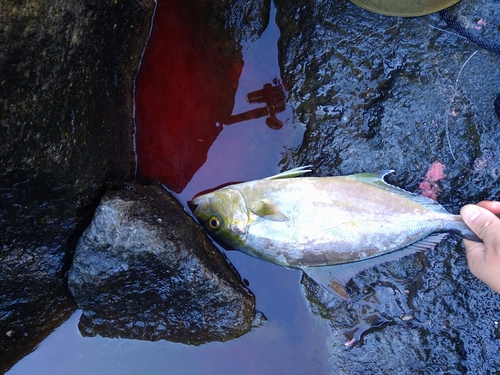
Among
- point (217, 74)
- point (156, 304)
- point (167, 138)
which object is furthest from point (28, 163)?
point (217, 74)

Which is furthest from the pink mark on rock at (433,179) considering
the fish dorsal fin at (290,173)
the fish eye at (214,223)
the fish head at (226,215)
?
the fish eye at (214,223)

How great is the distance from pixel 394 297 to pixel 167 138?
2101mm

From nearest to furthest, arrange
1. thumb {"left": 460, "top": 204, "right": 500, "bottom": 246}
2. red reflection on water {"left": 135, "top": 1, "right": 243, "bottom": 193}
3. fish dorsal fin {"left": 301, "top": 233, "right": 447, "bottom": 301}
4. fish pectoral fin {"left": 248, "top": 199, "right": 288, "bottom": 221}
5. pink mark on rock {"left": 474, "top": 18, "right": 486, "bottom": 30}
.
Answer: thumb {"left": 460, "top": 204, "right": 500, "bottom": 246} < fish pectoral fin {"left": 248, "top": 199, "right": 288, "bottom": 221} < fish dorsal fin {"left": 301, "top": 233, "right": 447, "bottom": 301} < pink mark on rock {"left": 474, "top": 18, "right": 486, "bottom": 30} < red reflection on water {"left": 135, "top": 1, "right": 243, "bottom": 193}

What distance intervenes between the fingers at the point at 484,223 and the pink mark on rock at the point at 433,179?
1.43 feet

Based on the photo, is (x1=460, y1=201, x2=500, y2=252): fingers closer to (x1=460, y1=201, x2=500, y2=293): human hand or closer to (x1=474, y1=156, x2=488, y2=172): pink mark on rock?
(x1=460, y1=201, x2=500, y2=293): human hand

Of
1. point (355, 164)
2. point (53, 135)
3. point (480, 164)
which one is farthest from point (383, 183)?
point (53, 135)

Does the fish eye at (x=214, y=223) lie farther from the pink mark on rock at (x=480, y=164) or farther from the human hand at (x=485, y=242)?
the pink mark on rock at (x=480, y=164)

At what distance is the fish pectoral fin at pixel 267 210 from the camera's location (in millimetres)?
2699

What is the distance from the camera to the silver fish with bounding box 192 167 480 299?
2.71m

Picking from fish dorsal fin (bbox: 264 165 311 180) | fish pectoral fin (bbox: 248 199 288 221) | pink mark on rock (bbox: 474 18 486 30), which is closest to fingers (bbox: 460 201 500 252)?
fish dorsal fin (bbox: 264 165 311 180)

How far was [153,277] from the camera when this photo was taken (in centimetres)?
276

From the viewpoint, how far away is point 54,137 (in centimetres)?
237

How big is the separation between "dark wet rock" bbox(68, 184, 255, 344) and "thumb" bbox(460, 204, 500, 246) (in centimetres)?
160

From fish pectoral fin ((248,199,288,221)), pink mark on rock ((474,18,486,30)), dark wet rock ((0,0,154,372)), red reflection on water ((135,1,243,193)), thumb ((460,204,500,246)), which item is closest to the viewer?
dark wet rock ((0,0,154,372))
